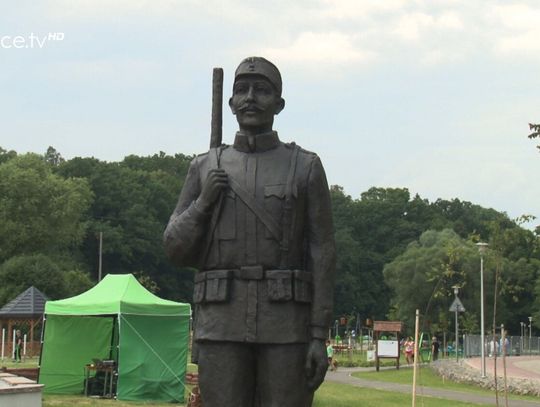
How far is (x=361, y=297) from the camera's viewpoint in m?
99.7

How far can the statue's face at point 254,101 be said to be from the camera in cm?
711

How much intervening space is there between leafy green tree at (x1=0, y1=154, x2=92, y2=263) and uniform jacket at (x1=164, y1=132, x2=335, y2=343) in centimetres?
6276

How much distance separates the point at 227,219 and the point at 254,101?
89 centimetres

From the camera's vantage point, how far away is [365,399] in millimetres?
26406

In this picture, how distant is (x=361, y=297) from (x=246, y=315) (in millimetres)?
93748

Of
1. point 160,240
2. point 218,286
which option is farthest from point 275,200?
point 160,240

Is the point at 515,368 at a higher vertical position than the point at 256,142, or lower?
lower

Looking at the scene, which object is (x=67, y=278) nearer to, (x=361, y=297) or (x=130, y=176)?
(x=130, y=176)

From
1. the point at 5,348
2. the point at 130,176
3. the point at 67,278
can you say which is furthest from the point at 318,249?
the point at 130,176

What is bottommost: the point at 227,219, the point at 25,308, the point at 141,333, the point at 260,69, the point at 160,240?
the point at 141,333

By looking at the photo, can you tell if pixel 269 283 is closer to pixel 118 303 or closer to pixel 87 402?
pixel 118 303

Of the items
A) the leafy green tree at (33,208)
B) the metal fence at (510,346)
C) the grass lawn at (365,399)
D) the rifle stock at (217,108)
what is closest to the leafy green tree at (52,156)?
the leafy green tree at (33,208)

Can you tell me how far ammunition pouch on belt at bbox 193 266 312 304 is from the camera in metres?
6.81

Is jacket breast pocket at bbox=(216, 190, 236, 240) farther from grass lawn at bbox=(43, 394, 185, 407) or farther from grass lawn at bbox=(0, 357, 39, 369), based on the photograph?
grass lawn at bbox=(0, 357, 39, 369)
